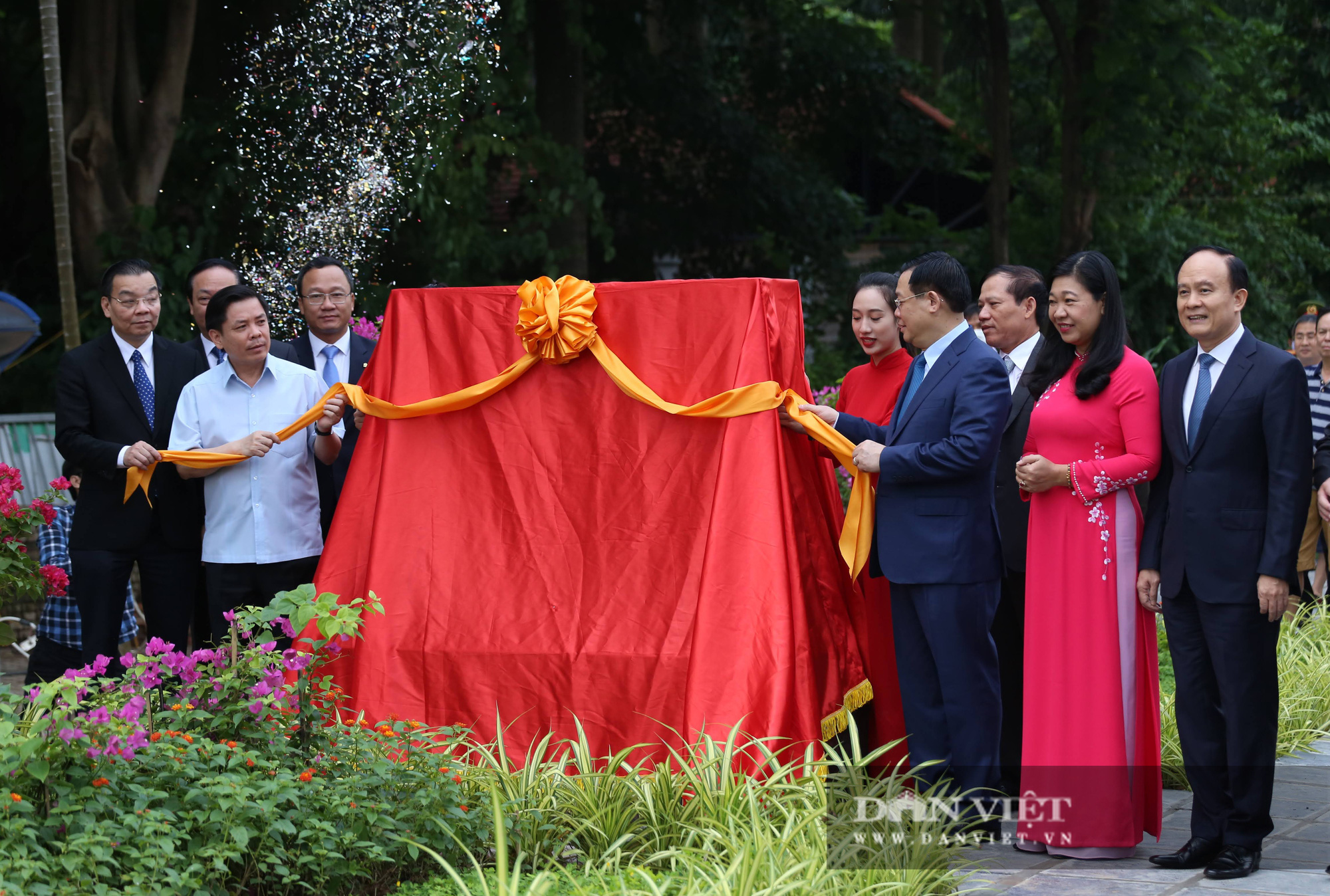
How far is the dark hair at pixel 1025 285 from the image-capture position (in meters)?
4.84

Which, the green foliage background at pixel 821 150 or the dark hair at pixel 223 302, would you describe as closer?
the dark hair at pixel 223 302

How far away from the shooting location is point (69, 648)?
5.80m

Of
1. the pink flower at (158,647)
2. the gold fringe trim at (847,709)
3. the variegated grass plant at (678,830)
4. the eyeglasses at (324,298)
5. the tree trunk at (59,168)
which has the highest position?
the tree trunk at (59,168)

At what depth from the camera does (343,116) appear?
9.72m

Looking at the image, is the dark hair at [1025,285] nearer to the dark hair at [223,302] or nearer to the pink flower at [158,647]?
the dark hair at [223,302]

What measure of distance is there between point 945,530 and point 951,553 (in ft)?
0.25

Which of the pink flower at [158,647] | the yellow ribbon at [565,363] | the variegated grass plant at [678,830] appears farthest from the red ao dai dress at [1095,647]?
the pink flower at [158,647]

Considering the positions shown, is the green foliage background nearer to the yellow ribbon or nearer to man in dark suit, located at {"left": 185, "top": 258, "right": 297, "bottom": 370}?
man in dark suit, located at {"left": 185, "top": 258, "right": 297, "bottom": 370}

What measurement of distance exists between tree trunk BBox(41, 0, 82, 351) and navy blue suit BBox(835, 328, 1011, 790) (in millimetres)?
6109

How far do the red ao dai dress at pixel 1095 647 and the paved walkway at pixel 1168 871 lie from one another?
11 centimetres

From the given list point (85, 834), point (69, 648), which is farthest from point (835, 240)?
point (85, 834)

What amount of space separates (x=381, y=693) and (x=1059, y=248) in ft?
36.2

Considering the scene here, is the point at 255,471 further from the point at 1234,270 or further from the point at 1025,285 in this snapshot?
the point at 1234,270

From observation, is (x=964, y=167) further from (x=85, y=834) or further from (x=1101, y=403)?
(x=85, y=834)
